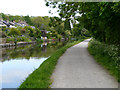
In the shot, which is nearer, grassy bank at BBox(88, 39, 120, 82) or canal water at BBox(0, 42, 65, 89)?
grassy bank at BBox(88, 39, 120, 82)

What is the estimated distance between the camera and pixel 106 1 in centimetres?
555

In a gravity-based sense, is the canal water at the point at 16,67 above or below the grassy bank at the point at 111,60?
below

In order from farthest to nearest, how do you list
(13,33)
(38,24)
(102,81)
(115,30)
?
(38,24), (13,33), (115,30), (102,81)

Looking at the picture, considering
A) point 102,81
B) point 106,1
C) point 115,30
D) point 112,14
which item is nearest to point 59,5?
point 115,30

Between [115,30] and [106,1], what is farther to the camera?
[115,30]

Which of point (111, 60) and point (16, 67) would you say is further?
point (16, 67)

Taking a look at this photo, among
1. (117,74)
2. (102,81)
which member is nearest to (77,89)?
(102,81)

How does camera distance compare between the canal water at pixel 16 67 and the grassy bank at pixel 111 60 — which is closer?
the grassy bank at pixel 111 60

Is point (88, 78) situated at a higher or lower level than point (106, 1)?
lower

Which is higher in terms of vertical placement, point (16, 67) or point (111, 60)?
point (111, 60)

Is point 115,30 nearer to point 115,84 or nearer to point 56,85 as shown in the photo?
point 115,84

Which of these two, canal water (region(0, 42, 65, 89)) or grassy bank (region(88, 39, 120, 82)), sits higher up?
grassy bank (region(88, 39, 120, 82))

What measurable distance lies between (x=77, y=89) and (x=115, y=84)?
1.53 meters

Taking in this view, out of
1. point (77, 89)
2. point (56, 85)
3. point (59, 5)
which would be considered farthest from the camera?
point (59, 5)
